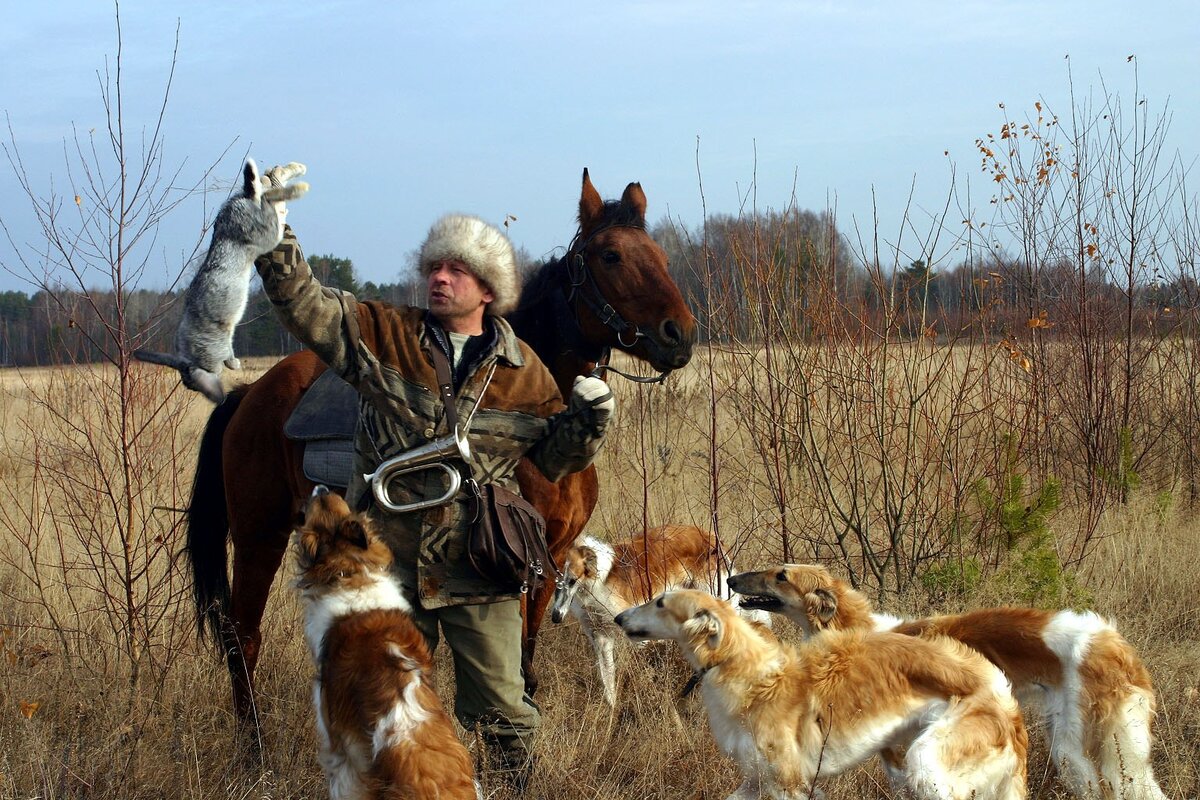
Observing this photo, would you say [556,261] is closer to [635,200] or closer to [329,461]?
[635,200]

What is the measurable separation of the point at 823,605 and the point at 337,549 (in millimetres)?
2518

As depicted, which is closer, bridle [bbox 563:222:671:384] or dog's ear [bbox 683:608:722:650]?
dog's ear [bbox 683:608:722:650]

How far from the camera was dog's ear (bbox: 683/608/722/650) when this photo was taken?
4460mm

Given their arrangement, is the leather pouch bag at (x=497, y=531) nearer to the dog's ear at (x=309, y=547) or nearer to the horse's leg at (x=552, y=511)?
the dog's ear at (x=309, y=547)

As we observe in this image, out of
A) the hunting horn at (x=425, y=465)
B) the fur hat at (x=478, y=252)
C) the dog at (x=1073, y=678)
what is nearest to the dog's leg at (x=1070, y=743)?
the dog at (x=1073, y=678)

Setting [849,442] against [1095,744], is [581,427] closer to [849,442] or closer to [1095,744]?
[1095,744]

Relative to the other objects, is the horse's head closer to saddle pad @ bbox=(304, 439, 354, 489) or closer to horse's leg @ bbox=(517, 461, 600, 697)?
horse's leg @ bbox=(517, 461, 600, 697)

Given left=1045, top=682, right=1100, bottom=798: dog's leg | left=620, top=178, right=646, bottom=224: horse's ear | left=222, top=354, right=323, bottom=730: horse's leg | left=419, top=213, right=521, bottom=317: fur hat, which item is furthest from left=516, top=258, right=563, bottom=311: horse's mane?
left=1045, top=682, right=1100, bottom=798: dog's leg

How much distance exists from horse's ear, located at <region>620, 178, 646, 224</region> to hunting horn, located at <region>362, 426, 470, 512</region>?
245cm

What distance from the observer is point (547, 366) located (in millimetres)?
5809

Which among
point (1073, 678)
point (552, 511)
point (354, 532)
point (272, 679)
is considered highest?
point (354, 532)

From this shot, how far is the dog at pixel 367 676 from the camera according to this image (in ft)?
11.4

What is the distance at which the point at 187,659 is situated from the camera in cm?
614

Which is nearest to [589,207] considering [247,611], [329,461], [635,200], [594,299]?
[635,200]
